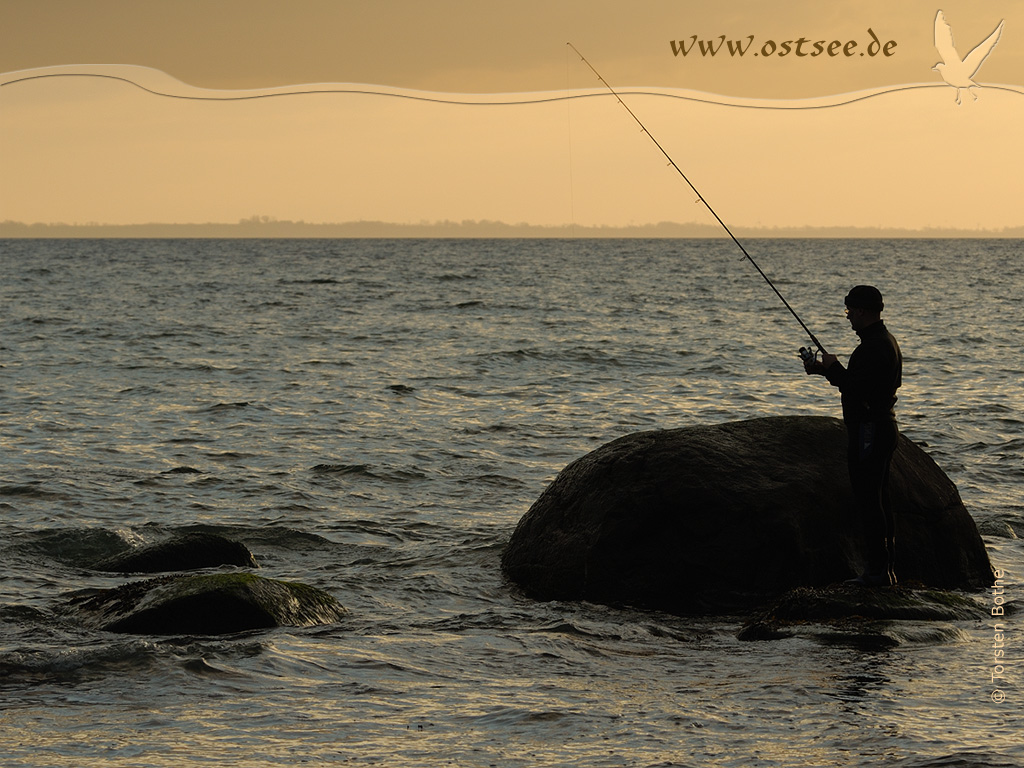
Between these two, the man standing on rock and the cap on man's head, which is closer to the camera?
the man standing on rock

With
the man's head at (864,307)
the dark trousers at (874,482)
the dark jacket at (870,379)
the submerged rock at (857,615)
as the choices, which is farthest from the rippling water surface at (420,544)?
the man's head at (864,307)

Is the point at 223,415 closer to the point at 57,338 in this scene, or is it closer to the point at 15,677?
the point at 15,677

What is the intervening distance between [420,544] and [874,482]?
4.29 metres

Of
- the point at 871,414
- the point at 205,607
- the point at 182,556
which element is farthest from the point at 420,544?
the point at 871,414

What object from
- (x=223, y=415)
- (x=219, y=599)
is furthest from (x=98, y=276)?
(x=219, y=599)

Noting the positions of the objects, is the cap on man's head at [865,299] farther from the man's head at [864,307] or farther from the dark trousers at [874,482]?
the dark trousers at [874,482]

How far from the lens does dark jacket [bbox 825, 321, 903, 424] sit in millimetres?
7273

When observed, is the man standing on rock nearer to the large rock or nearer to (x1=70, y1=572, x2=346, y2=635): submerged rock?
the large rock

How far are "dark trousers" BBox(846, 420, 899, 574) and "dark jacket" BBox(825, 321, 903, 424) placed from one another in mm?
87

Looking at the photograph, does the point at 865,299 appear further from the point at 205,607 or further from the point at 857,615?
the point at 205,607

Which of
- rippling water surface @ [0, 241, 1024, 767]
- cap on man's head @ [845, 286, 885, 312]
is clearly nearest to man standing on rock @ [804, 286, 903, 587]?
cap on man's head @ [845, 286, 885, 312]

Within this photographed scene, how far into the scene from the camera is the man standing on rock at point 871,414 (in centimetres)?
729

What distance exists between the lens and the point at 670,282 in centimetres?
6141

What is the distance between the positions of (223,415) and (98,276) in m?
48.1
